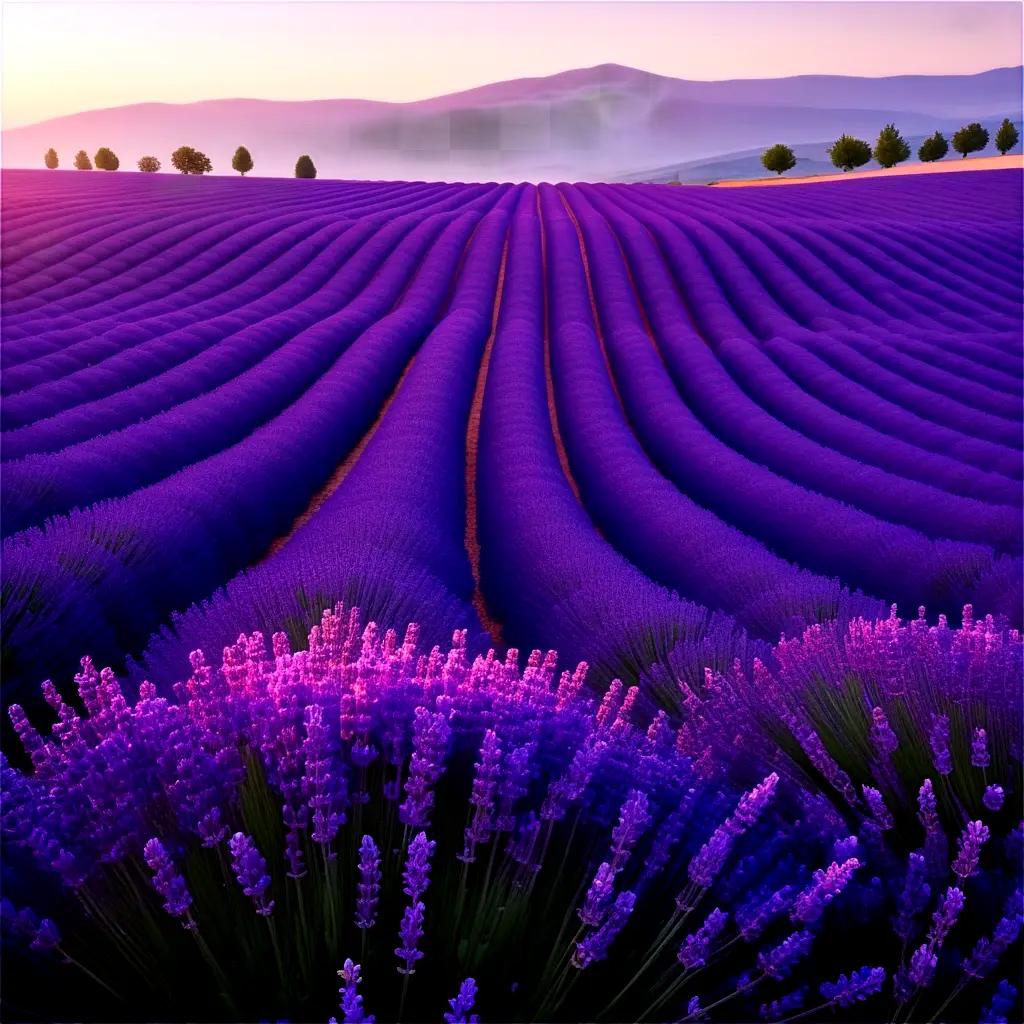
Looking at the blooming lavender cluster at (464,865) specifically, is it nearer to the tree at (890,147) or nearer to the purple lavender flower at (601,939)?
the purple lavender flower at (601,939)

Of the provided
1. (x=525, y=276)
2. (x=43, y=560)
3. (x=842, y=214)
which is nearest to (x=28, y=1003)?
(x=43, y=560)

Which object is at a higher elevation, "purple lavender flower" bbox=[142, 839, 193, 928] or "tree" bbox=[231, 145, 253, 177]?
"tree" bbox=[231, 145, 253, 177]

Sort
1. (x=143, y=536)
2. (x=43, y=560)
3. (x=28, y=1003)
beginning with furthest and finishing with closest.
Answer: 1. (x=143, y=536)
2. (x=43, y=560)
3. (x=28, y=1003)

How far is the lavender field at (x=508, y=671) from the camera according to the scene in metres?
1.26

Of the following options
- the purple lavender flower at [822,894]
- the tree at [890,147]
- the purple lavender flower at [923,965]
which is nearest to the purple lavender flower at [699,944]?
the purple lavender flower at [822,894]

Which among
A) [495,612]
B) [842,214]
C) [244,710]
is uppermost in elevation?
[842,214]

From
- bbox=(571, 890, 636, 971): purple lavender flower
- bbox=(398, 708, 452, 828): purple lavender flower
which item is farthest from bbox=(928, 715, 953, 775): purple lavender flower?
bbox=(398, 708, 452, 828): purple lavender flower

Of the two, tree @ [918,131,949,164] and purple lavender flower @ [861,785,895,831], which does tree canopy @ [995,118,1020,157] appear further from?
purple lavender flower @ [861,785,895,831]

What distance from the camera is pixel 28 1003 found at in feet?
3.95

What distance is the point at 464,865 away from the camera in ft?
4.36

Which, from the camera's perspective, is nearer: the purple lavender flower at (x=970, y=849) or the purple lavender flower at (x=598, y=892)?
the purple lavender flower at (x=598, y=892)

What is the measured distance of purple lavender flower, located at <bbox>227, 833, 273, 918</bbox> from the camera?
1060mm

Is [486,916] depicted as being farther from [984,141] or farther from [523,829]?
[984,141]

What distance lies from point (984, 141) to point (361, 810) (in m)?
54.5
